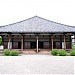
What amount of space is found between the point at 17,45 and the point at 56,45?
7.15 meters

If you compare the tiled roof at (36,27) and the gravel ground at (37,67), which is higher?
the tiled roof at (36,27)

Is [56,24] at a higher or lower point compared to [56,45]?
higher

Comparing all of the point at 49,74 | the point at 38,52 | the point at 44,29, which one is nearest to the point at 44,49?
the point at 38,52

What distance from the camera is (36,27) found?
32.9m

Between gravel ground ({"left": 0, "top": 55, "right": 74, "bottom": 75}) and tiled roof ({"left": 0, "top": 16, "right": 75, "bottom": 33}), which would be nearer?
gravel ground ({"left": 0, "top": 55, "right": 74, "bottom": 75})

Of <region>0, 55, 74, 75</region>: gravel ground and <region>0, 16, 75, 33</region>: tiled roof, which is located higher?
<region>0, 16, 75, 33</region>: tiled roof

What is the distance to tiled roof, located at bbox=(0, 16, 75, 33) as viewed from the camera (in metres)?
31.6

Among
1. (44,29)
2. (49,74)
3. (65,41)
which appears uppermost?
(44,29)

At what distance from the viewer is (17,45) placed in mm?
34156

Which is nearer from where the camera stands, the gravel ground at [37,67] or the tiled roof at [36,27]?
the gravel ground at [37,67]

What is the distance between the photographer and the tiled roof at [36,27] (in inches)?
1246

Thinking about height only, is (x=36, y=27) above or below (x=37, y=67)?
above

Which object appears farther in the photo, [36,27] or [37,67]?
[36,27]

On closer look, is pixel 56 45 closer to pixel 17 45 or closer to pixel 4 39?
pixel 17 45
